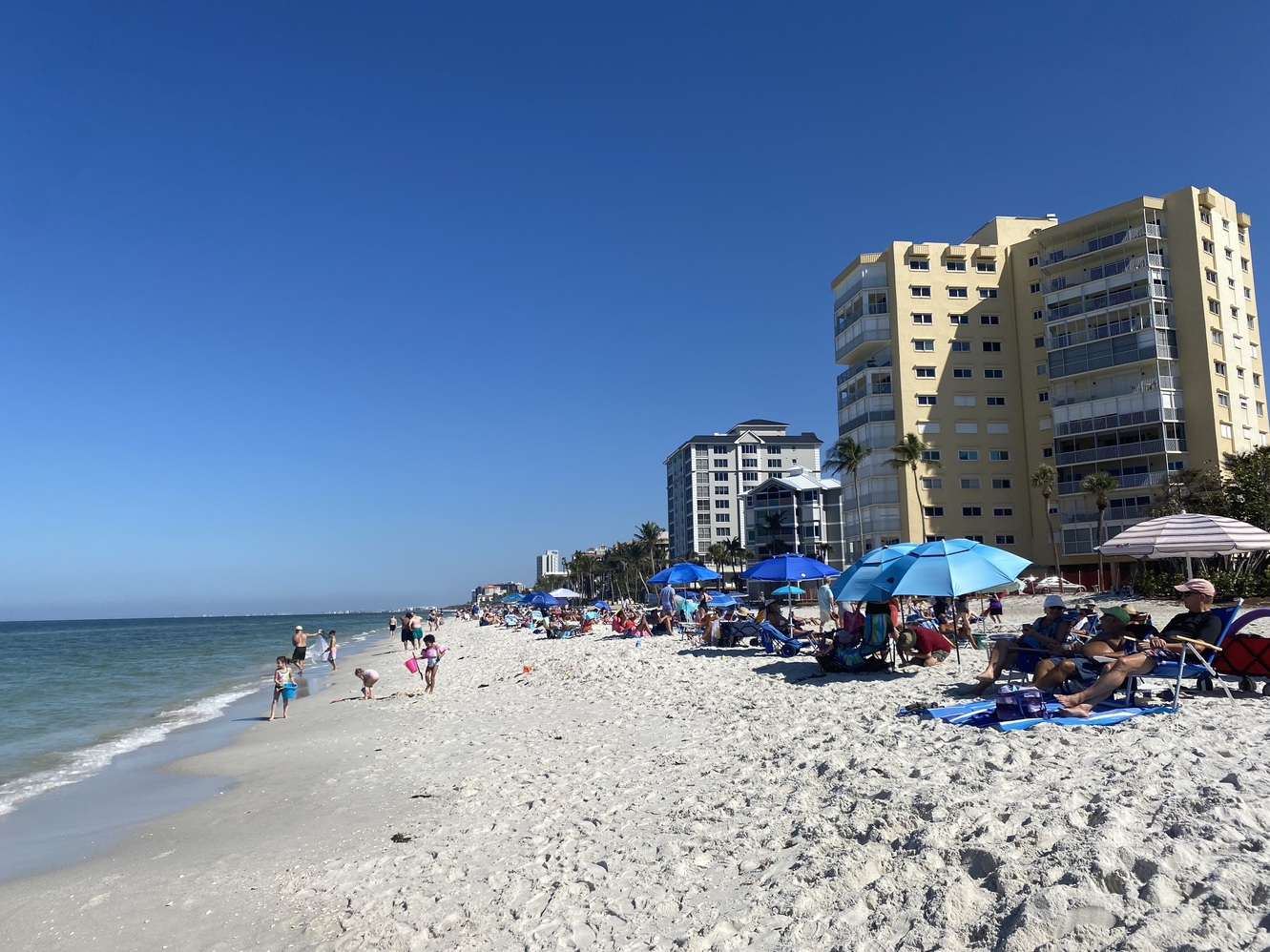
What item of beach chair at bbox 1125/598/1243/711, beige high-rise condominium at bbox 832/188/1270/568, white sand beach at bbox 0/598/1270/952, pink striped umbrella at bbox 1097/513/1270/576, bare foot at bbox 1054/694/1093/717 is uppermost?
beige high-rise condominium at bbox 832/188/1270/568

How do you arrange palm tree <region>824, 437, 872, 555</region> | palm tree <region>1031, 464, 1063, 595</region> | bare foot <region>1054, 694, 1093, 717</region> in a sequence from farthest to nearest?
palm tree <region>824, 437, 872, 555</region> < palm tree <region>1031, 464, 1063, 595</region> < bare foot <region>1054, 694, 1093, 717</region>

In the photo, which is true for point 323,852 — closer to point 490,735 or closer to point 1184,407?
point 490,735

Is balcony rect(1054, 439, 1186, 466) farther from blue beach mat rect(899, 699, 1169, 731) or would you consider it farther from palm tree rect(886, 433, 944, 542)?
blue beach mat rect(899, 699, 1169, 731)

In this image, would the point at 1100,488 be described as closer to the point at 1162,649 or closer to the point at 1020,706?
the point at 1162,649

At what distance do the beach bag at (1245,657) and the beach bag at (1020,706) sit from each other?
8.36 feet

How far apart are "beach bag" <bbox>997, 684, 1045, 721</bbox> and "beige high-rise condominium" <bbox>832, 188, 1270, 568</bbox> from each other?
133 ft

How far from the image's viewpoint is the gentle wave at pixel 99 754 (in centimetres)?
1170

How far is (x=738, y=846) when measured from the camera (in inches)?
221

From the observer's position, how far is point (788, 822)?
585 centimetres

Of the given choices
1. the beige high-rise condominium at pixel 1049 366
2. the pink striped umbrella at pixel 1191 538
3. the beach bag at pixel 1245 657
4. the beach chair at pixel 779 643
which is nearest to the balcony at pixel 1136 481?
the beige high-rise condominium at pixel 1049 366

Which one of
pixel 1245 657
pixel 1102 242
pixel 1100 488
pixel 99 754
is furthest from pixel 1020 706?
pixel 1102 242

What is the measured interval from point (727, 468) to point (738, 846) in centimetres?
11322

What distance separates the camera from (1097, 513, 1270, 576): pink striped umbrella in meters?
11.8

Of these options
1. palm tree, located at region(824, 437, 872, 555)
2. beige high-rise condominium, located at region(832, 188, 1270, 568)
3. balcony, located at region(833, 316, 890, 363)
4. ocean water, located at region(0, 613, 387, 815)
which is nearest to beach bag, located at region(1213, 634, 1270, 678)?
ocean water, located at region(0, 613, 387, 815)
